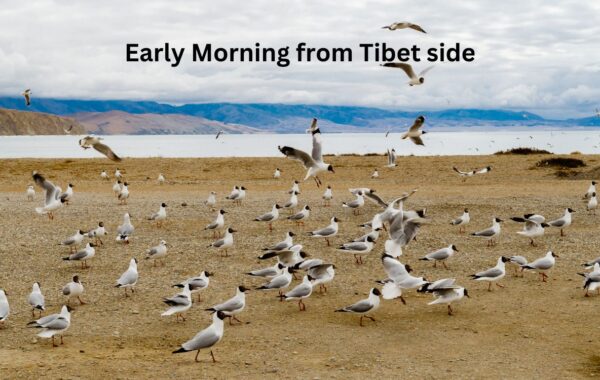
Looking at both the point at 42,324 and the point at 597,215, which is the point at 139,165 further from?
the point at 42,324

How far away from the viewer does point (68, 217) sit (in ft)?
77.9

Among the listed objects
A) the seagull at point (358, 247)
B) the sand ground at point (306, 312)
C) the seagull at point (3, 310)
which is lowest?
the sand ground at point (306, 312)

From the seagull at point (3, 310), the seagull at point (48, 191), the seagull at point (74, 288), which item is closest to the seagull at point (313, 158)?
the seagull at point (74, 288)

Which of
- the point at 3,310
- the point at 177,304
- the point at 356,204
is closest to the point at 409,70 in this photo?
the point at 356,204

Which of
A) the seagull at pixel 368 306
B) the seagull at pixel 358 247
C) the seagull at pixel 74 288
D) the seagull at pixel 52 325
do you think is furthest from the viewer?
the seagull at pixel 358 247

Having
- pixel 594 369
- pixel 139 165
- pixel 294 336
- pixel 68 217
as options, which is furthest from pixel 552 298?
Result: pixel 139 165

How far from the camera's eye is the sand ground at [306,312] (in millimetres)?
10125

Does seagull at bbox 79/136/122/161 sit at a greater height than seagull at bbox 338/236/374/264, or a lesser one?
greater

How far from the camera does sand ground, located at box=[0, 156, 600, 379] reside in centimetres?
1012

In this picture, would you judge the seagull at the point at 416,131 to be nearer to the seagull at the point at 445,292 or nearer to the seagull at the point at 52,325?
the seagull at the point at 445,292

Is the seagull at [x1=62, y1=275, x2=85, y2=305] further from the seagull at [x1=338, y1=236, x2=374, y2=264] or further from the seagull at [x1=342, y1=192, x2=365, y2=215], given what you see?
the seagull at [x1=342, y1=192, x2=365, y2=215]

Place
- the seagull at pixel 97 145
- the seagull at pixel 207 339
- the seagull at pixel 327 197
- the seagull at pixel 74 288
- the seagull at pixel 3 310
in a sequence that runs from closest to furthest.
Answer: the seagull at pixel 207 339 → the seagull at pixel 3 310 → the seagull at pixel 74 288 → the seagull at pixel 97 145 → the seagull at pixel 327 197

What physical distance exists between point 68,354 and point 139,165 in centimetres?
3509

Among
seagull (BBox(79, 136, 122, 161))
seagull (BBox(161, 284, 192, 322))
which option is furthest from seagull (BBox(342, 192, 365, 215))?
seagull (BBox(161, 284, 192, 322))
